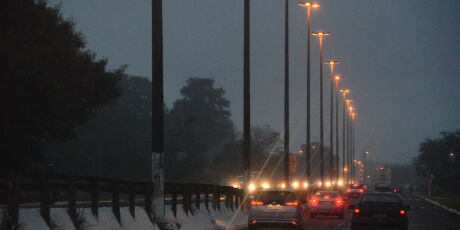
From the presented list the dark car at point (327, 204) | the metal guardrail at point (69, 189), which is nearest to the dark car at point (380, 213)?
the metal guardrail at point (69, 189)

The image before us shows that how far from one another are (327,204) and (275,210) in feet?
51.5

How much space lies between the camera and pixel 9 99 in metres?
26.8

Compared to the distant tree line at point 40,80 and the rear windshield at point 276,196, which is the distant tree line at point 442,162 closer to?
the distant tree line at point 40,80

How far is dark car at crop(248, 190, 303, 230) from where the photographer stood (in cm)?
2833

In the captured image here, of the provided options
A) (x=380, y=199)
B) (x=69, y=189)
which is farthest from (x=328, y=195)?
(x=69, y=189)

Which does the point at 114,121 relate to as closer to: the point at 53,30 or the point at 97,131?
the point at 97,131

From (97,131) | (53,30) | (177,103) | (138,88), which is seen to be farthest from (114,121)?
(53,30)

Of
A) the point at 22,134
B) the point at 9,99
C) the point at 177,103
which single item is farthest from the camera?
the point at 177,103

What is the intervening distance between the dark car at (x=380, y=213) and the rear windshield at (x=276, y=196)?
2.72m

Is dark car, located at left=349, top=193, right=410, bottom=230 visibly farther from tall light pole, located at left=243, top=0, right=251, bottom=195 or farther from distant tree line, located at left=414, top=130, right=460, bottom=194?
distant tree line, located at left=414, top=130, right=460, bottom=194

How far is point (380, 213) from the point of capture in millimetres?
29297

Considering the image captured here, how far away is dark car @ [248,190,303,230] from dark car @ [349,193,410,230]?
91.4 inches

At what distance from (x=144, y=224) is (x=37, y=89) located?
38.8ft

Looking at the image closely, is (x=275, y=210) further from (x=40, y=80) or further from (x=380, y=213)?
(x=40, y=80)
